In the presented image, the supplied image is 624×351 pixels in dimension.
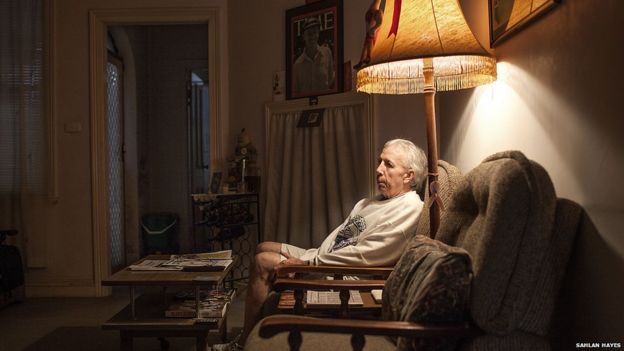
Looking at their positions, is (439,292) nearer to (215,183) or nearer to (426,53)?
(426,53)

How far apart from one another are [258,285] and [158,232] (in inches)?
150

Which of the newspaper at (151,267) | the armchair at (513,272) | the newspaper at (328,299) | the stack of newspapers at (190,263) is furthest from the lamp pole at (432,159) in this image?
the newspaper at (151,267)

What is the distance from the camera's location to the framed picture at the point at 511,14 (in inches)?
59.8

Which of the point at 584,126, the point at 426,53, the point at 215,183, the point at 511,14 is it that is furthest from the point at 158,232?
the point at 584,126

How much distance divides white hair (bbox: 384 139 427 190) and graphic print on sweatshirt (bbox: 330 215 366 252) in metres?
0.33

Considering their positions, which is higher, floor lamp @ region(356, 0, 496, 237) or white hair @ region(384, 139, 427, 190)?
floor lamp @ region(356, 0, 496, 237)

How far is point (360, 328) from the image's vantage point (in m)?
1.31

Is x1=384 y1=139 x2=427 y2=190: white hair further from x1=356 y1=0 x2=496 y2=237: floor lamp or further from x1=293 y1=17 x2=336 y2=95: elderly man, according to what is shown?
x1=293 y1=17 x2=336 y2=95: elderly man

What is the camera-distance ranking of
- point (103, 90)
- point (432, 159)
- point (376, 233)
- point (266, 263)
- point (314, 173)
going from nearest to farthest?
1. point (432, 159)
2. point (376, 233)
3. point (266, 263)
4. point (314, 173)
5. point (103, 90)

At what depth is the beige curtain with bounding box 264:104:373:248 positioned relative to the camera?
3930 millimetres

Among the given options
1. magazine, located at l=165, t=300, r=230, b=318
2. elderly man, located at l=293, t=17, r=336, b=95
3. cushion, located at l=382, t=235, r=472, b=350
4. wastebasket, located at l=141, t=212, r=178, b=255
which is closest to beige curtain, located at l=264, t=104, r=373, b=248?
elderly man, located at l=293, t=17, r=336, b=95

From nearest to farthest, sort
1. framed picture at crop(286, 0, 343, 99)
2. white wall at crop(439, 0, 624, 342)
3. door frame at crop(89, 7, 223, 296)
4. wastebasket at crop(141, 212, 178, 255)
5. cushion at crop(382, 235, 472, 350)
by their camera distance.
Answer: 1. white wall at crop(439, 0, 624, 342)
2. cushion at crop(382, 235, 472, 350)
3. framed picture at crop(286, 0, 343, 99)
4. door frame at crop(89, 7, 223, 296)
5. wastebasket at crop(141, 212, 178, 255)

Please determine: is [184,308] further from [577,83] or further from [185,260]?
[577,83]

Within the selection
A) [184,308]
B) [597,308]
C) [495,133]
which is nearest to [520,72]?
[495,133]
